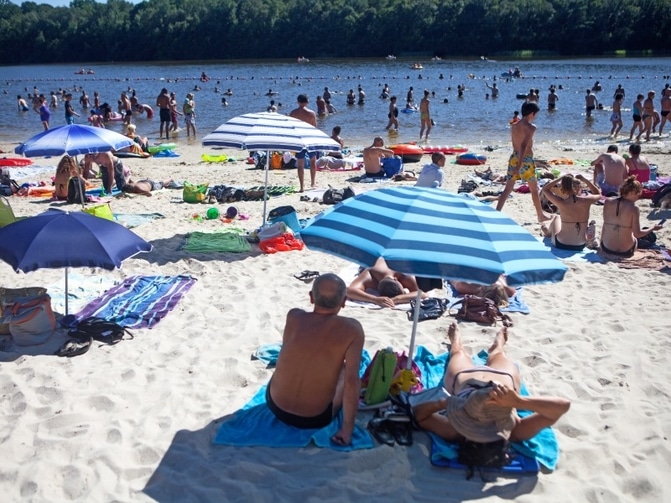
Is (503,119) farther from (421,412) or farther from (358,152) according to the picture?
(421,412)

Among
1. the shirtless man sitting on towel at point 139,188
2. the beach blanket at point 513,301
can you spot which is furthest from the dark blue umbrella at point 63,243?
the shirtless man sitting on towel at point 139,188

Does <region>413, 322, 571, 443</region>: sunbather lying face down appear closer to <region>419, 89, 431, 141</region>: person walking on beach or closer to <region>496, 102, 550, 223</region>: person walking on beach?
<region>496, 102, 550, 223</region>: person walking on beach

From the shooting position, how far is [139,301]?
5.62m

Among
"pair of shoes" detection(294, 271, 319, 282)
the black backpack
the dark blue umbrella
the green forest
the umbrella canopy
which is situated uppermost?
the green forest

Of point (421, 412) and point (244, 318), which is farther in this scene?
point (244, 318)

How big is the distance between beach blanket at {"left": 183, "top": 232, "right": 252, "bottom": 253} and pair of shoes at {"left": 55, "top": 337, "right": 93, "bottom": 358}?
2.56 meters

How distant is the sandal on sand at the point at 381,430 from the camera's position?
3541mm

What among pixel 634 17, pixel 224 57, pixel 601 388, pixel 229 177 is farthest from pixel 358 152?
pixel 224 57

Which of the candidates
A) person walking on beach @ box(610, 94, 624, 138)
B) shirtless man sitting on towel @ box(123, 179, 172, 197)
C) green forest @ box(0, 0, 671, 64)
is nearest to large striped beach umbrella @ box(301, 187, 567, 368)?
shirtless man sitting on towel @ box(123, 179, 172, 197)

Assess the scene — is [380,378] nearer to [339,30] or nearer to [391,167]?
[391,167]

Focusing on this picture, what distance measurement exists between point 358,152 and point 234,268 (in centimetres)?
948

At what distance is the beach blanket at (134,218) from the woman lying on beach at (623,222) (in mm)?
5916

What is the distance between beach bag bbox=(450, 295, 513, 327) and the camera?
5.25 meters

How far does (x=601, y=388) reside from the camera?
13.8 feet
